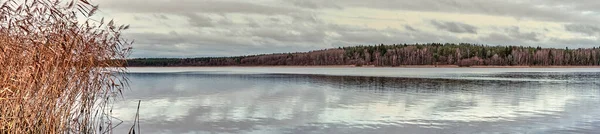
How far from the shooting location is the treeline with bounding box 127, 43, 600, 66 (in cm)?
12744

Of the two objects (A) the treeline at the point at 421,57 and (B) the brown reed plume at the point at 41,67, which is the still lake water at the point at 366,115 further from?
(A) the treeline at the point at 421,57

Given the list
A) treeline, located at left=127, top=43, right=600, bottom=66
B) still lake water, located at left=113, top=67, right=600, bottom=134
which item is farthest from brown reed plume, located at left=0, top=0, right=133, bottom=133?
treeline, located at left=127, top=43, right=600, bottom=66

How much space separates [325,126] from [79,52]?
628cm

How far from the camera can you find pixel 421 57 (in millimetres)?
134375

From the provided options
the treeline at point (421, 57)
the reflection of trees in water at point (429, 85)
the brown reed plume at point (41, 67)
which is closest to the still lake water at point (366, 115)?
the brown reed plume at point (41, 67)

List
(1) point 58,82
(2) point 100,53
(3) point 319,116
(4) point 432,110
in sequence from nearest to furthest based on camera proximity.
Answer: (1) point 58,82, (2) point 100,53, (3) point 319,116, (4) point 432,110

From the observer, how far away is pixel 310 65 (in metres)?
147

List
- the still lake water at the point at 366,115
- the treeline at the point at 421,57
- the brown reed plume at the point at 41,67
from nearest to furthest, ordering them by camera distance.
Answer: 1. the brown reed plume at the point at 41,67
2. the still lake water at the point at 366,115
3. the treeline at the point at 421,57

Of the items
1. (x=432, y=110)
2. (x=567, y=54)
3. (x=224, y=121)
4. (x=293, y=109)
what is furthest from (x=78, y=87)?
(x=567, y=54)

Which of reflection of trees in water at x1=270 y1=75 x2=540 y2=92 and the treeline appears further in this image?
the treeline

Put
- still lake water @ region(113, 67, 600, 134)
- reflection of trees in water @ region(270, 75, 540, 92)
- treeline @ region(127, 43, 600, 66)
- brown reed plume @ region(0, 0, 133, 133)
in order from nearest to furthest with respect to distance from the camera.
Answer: brown reed plume @ region(0, 0, 133, 133) < still lake water @ region(113, 67, 600, 134) < reflection of trees in water @ region(270, 75, 540, 92) < treeline @ region(127, 43, 600, 66)

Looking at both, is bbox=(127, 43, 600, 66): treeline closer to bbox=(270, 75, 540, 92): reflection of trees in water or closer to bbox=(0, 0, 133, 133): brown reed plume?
bbox=(270, 75, 540, 92): reflection of trees in water

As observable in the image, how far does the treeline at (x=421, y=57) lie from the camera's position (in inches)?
5017

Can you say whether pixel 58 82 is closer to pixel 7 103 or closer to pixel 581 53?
pixel 7 103
